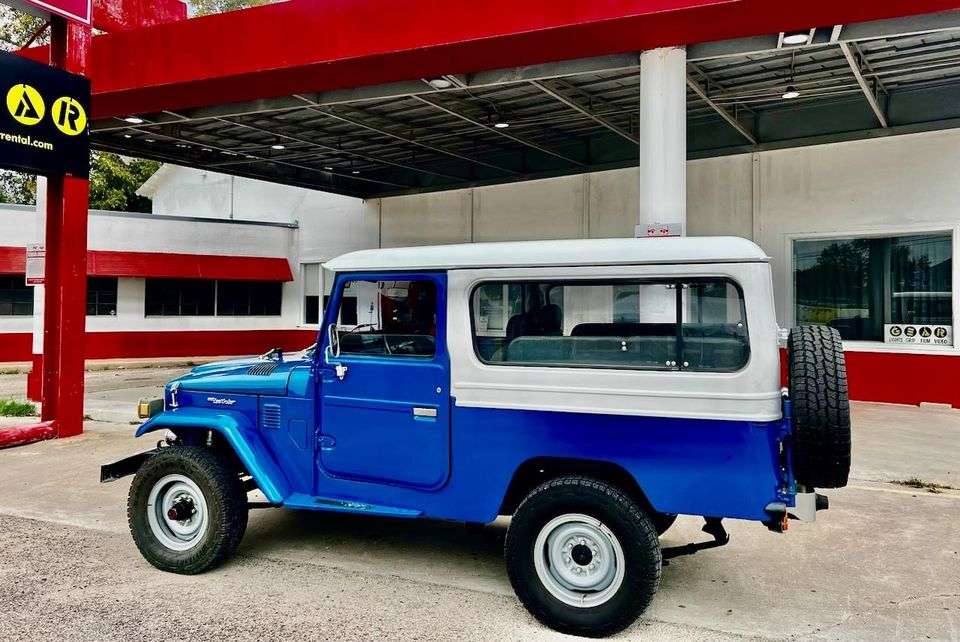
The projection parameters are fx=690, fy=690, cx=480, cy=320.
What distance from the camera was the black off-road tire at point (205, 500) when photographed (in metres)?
4.46

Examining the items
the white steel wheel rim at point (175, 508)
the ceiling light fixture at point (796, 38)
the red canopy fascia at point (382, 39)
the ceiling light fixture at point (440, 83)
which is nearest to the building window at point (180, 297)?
the red canopy fascia at point (382, 39)

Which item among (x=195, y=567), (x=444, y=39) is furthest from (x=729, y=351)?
(x=444, y=39)

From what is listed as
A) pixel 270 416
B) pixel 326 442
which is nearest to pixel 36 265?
pixel 270 416

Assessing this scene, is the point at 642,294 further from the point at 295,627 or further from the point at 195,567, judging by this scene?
the point at 195,567

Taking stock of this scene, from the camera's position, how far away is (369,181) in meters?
17.4

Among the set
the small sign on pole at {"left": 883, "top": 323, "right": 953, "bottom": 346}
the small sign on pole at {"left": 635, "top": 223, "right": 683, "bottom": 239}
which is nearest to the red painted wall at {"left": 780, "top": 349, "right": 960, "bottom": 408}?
the small sign on pole at {"left": 883, "top": 323, "right": 953, "bottom": 346}

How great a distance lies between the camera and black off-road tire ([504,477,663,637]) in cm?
364

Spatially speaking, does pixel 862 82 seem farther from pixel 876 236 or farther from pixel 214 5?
pixel 214 5

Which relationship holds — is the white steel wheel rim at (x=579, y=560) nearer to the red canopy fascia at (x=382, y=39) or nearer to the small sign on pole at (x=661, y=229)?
the small sign on pole at (x=661, y=229)

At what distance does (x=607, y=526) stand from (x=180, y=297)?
18922mm

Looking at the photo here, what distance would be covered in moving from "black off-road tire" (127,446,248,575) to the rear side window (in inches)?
76.0

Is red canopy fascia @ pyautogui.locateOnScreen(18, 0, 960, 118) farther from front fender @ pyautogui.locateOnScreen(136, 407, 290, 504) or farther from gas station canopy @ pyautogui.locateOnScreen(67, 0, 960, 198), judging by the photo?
front fender @ pyautogui.locateOnScreen(136, 407, 290, 504)

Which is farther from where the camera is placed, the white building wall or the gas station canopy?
the white building wall

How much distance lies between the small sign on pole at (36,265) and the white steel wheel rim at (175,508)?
6.80m
